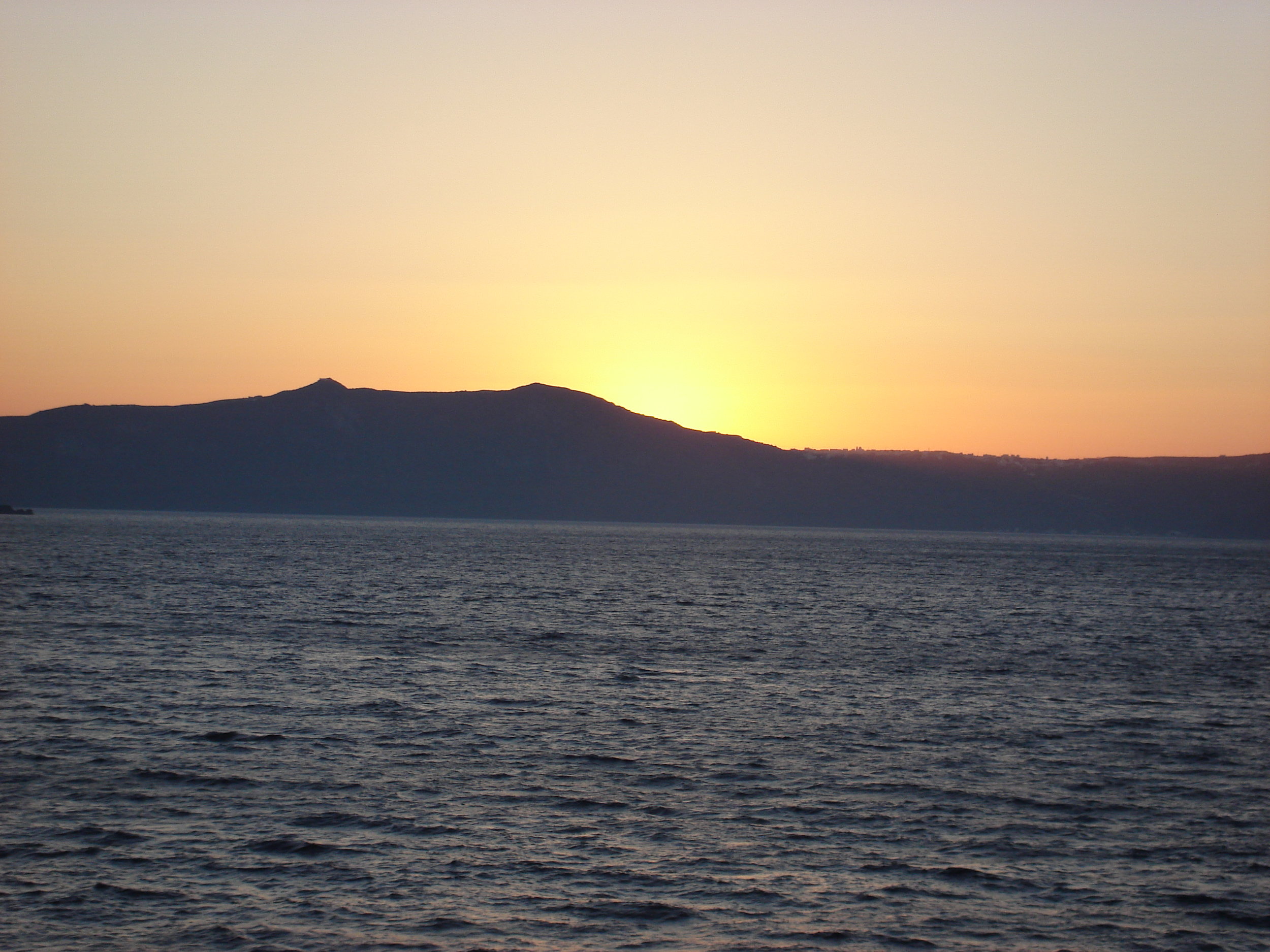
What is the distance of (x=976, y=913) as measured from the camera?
19.2 meters

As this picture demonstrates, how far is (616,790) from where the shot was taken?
26516 mm

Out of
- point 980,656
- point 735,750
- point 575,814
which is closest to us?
point 575,814

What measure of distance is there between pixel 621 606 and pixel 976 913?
2457 inches

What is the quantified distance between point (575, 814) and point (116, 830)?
9.43 m

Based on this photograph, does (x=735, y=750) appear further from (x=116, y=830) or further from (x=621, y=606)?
(x=621, y=606)

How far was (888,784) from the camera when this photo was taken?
27875 mm

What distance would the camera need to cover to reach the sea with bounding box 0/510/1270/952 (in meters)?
18.7

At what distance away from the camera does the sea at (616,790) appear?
61.3ft

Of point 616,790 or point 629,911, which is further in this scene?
point 616,790

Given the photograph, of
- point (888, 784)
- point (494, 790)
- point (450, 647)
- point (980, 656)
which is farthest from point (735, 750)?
point (980, 656)

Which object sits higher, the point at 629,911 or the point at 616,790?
the point at 616,790

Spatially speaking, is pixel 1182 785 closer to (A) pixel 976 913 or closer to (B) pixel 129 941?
(A) pixel 976 913

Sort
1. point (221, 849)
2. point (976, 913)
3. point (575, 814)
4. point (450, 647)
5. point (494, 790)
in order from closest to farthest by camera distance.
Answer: point (976, 913) < point (221, 849) < point (575, 814) < point (494, 790) < point (450, 647)

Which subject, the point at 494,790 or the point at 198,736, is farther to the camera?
the point at 198,736
